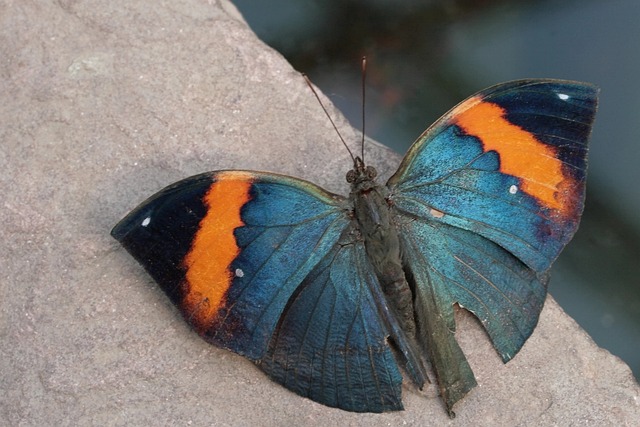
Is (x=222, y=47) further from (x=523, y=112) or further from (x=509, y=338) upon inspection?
(x=509, y=338)

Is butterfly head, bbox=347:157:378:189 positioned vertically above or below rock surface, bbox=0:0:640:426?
above

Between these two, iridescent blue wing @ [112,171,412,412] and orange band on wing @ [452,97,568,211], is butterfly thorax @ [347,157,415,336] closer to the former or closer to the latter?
iridescent blue wing @ [112,171,412,412]

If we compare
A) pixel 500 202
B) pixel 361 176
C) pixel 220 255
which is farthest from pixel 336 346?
pixel 500 202

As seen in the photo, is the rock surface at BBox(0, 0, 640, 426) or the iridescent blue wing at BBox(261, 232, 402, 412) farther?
the rock surface at BBox(0, 0, 640, 426)

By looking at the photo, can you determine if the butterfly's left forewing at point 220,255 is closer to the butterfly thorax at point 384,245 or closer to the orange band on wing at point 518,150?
the butterfly thorax at point 384,245

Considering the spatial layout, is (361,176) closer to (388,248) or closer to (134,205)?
(388,248)

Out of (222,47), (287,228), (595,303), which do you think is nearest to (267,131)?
(222,47)

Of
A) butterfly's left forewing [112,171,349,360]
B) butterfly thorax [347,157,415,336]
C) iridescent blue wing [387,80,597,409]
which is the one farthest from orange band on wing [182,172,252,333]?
iridescent blue wing [387,80,597,409]
